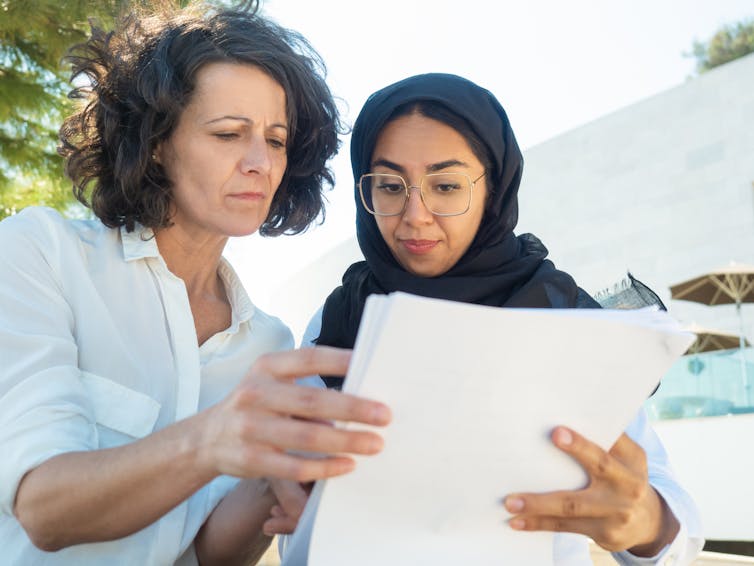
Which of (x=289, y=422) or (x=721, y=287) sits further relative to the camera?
(x=721, y=287)

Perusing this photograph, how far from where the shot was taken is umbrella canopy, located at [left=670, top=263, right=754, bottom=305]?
1277cm

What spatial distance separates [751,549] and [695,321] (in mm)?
5457

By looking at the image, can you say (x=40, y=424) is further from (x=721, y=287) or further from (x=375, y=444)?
(x=721, y=287)

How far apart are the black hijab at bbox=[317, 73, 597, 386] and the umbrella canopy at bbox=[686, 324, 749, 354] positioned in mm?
11256

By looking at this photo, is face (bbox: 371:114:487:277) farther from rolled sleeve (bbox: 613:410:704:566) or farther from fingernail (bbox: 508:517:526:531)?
fingernail (bbox: 508:517:526:531)

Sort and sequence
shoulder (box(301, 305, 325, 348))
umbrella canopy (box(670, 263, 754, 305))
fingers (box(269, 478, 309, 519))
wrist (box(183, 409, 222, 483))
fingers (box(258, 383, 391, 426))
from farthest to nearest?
umbrella canopy (box(670, 263, 754, 305)) → shoulder (box(301, 305, 325, 348)) → fingers (box(269, 478, 309, 519)) → wrist (box(183, 409, 222, 483)) → fingers (box(258, 383, 391, 426))

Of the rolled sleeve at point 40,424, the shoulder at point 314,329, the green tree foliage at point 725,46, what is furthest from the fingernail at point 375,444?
the green tree foliage at point 725,46

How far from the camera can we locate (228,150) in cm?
235

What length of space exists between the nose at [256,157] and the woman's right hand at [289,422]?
46.1 inches

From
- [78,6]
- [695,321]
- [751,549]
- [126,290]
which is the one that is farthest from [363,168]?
[695,321]

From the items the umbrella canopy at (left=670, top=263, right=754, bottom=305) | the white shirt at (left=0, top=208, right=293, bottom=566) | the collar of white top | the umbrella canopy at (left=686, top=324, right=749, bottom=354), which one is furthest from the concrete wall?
the white shirt at (left=0, top=208, right=293, bottom=566)

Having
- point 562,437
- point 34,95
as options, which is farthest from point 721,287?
point 562,437

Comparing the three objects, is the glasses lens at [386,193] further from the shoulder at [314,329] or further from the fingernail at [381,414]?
the fingernail at [381,414]

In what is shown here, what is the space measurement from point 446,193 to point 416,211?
4.4 inches
